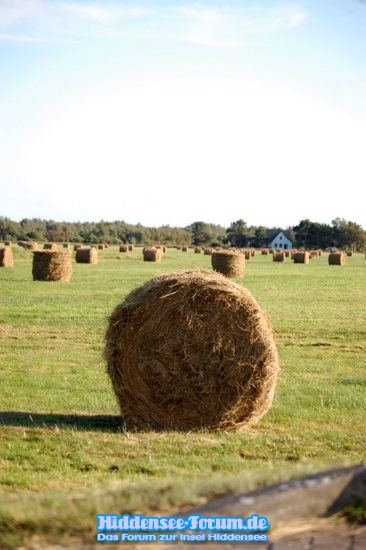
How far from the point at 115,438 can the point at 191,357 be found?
1.47m

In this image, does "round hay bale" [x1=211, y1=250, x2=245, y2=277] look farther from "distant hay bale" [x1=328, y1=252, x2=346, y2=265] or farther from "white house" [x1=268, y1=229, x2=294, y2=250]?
"white house" [x1=268, y1=229, x2=294, y2=250]

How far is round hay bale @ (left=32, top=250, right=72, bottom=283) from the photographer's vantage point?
108ft

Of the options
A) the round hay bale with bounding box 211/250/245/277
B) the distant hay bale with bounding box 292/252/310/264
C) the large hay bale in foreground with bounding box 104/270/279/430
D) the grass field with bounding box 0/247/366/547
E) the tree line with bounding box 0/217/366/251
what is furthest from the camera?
the tree line with bounding box 0/217/366/251

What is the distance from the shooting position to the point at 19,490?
6.83 m

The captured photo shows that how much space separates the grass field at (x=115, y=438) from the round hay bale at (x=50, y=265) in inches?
550

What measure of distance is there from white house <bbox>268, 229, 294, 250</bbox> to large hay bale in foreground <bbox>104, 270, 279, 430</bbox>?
147 metres

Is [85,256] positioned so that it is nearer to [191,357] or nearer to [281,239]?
[191,357]

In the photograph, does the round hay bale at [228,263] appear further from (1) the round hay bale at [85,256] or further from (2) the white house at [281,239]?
(2) the white house at [281,239]

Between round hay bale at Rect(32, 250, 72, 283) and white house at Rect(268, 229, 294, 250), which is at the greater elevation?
white house at Rect(268, 229, 294, 250)

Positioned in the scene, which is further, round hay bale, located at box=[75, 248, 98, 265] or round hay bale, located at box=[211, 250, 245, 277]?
round hay bale, located at box=[75, 248, 98, 265]

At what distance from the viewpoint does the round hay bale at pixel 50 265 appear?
32875mm

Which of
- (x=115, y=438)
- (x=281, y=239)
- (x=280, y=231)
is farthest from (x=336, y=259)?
(x=280, y=231)

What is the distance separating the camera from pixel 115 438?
8820mm

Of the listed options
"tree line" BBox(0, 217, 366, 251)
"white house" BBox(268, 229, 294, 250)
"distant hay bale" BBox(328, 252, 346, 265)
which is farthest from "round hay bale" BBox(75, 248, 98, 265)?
"white house" BBox(268, 229, 294, 250)
